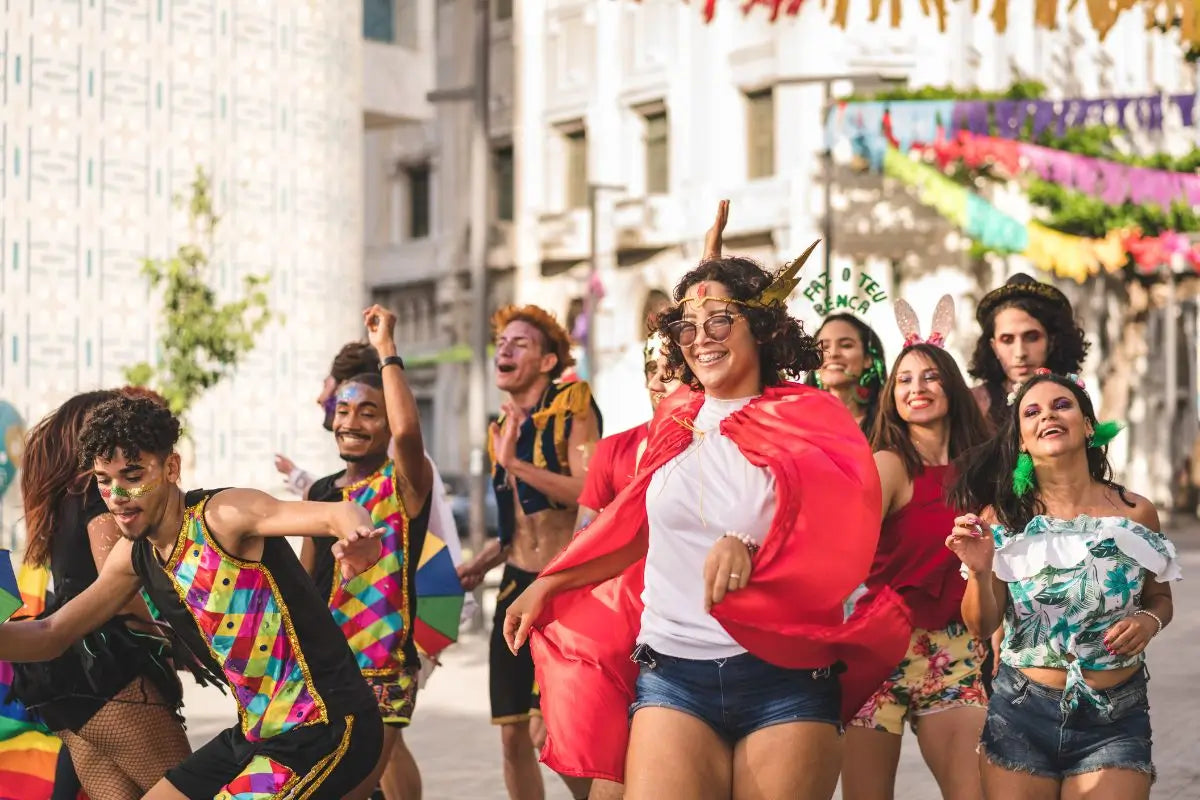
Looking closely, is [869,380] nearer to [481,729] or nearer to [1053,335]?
[1053,335]

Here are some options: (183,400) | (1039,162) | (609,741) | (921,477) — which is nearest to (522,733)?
(921,477)

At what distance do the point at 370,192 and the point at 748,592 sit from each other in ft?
126

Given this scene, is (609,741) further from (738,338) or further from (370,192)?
(370,192)

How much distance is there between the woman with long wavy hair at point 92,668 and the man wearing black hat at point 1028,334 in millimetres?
3220

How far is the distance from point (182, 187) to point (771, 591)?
15753mm

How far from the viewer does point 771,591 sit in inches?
173

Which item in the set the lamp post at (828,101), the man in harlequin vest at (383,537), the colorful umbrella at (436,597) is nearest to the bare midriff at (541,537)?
the colorful umbrella at (436,597)

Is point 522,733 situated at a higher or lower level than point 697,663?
lower

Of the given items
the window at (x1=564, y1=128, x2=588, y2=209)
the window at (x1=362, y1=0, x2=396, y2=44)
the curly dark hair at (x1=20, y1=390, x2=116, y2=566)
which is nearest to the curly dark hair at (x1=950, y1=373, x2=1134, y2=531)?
the curly dark hair at (x1=20, y1=390, x2=116, y2=566)

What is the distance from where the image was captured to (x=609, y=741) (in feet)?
15.2

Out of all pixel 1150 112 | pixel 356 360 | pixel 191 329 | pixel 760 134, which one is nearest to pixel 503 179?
pixel 760 134

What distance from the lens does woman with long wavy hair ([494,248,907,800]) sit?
436 cm

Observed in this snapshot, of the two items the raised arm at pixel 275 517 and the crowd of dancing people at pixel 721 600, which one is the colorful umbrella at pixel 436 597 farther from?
the raised arm at pixel 275 517

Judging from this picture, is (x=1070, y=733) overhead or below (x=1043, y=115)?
below
